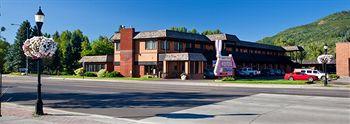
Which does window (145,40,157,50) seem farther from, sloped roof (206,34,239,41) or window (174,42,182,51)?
sloped roof (206,34,239,41)

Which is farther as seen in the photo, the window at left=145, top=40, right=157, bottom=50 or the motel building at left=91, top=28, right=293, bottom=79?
the window at left=145, top=40, right=157, bottom=50

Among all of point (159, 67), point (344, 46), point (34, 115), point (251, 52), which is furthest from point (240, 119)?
point (251, 52)

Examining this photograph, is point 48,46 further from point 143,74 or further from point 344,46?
point 344,46

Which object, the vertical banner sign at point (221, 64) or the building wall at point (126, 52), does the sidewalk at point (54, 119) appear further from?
the building wall at point (126, 52)

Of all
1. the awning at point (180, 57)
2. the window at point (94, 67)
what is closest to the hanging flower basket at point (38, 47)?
the awning at point (180, 57)

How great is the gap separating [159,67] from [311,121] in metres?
44.3

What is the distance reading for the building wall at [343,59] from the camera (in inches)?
2257

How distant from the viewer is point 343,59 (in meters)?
57.8

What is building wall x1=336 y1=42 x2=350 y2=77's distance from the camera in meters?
57.3

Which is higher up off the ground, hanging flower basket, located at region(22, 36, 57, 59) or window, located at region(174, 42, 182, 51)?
window, located at region(174, 42, 182, 51)

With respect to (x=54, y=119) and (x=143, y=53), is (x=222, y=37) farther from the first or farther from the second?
(x=54, y=119)

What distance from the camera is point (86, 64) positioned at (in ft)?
226

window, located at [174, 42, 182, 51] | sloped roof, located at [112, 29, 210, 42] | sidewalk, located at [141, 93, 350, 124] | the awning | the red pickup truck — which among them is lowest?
sidewalk, located at [141, 93, 350, 124]

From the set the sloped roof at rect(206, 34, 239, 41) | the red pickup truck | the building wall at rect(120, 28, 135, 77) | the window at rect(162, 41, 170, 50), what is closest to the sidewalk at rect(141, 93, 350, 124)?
→ the red pickup truck
